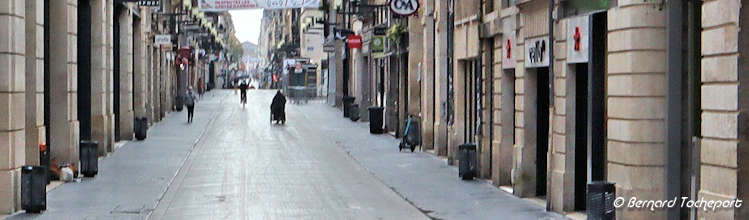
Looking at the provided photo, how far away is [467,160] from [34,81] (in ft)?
28.3

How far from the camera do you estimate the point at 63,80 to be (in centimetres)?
2553

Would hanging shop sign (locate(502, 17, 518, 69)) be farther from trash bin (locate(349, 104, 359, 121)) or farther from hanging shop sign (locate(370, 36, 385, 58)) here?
trash bin (locate(349, 104, 359, 121))

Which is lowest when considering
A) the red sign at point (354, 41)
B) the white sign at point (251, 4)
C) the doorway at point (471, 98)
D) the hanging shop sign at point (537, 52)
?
the doorway at point (471, 98)

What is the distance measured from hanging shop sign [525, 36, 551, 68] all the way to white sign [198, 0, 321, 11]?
1748 centimetres

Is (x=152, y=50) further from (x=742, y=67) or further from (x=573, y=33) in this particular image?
(x=742, y=67)

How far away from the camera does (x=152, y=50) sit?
47250mm

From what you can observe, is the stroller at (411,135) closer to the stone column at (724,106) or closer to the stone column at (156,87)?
the stone column at (156,87)

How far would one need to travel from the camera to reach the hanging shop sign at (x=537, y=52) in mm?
19703

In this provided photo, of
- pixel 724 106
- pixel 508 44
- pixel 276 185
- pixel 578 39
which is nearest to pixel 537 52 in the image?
pixel 508 44

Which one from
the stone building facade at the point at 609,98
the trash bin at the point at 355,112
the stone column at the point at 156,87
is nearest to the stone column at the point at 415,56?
the stone building facade at the point at 609,98

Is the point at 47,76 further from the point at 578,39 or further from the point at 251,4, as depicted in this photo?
the point at 251,4

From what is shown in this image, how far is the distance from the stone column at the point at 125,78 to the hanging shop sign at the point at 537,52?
62.8ft

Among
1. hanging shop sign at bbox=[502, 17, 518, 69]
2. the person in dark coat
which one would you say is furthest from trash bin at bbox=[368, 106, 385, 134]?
hanging shop sign at bbox=[502, 17, 518, 69]

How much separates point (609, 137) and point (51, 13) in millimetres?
13455
